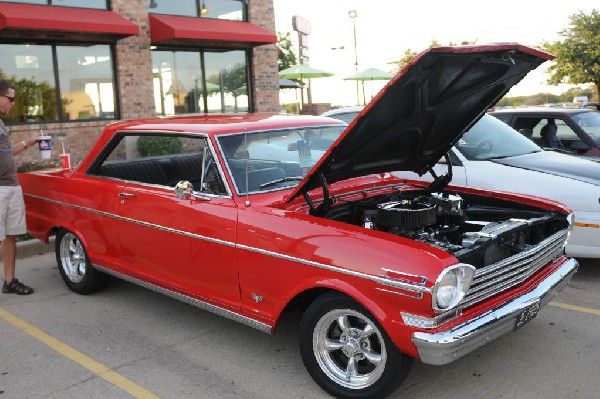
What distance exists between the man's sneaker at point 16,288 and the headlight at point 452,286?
4.18 metres

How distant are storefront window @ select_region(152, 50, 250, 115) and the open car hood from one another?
1059 centimetres

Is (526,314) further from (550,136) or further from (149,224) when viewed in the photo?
(550,136)

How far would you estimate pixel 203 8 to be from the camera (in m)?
14.2

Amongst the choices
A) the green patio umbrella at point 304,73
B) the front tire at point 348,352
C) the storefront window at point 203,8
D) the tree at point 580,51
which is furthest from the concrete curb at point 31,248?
the tree at point 580,51

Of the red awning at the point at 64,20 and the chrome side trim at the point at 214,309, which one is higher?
the red awning at the point at 64,20

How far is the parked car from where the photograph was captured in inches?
308

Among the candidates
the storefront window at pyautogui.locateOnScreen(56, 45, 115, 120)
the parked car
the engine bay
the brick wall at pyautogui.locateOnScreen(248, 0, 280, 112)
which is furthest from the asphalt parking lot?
the brick wall at pyautogui.locateOnScreen(248, 0, 280, 112)

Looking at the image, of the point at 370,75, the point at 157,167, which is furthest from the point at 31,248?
the point at 370,75

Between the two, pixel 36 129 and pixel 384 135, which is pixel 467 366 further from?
pixel 36 129

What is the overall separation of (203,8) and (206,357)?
1172cm

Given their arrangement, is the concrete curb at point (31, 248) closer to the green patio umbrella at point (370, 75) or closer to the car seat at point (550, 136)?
the car seat at point (550, 136)

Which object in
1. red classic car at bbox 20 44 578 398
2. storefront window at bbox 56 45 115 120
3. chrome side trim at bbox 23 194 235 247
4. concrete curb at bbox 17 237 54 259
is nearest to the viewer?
red classic car at bbox 20 44 578 398

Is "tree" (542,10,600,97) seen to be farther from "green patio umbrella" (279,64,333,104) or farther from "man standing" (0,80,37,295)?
"man standing" (0,80,37,295)

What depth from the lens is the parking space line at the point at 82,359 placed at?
3682 mm
